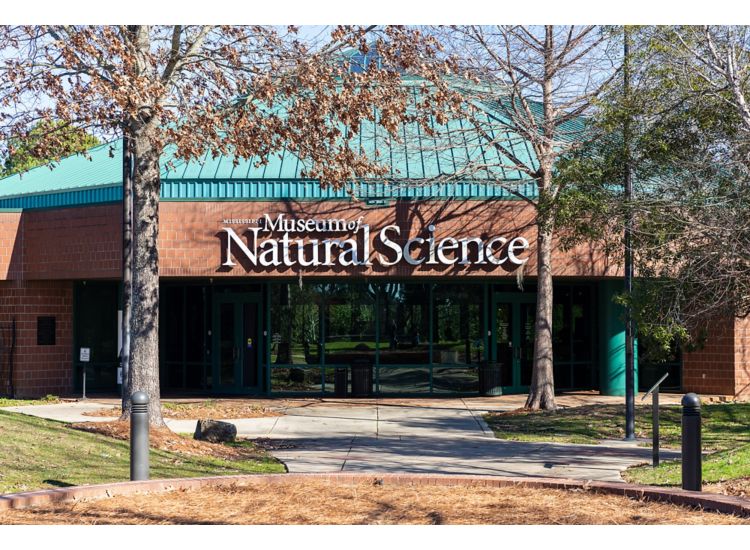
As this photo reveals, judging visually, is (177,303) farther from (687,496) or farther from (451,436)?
(687,496)

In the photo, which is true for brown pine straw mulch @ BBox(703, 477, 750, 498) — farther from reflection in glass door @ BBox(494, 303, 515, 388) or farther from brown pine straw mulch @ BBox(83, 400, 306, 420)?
reflection in glass door @ BBox(494, 303, 515, 388)

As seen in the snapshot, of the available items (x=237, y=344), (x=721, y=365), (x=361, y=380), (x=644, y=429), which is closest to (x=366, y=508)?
(x=644, y=429)

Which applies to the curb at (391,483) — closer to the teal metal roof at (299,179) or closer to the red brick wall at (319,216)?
the teal metal roof at (299,179)

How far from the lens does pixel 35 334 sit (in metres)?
27.1

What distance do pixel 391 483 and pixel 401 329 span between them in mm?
16160

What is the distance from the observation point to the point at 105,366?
28.5m

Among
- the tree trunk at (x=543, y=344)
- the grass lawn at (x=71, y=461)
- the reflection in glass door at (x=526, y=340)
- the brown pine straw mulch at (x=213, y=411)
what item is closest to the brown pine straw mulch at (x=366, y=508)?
the grass lawn at (x=71, y=461)

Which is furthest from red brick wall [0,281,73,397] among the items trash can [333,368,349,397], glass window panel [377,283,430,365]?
glass window panel [377,283,430,365]

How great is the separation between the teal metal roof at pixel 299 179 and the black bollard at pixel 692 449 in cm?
1244

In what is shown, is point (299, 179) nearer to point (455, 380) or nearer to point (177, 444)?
point (455, 380)

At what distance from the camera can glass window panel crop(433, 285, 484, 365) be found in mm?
26922

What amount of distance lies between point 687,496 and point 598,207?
5578 millimetres

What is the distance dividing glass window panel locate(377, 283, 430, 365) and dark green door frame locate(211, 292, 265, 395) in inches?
132

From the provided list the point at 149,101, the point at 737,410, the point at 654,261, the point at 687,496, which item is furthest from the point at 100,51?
the point at 737,410
